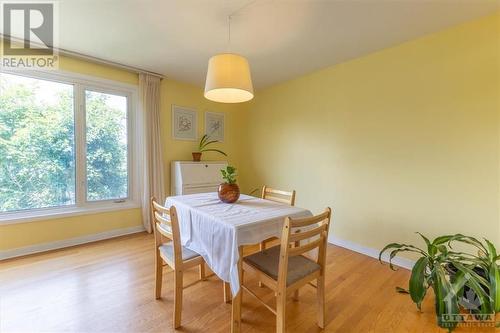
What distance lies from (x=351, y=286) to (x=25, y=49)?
14.2ft

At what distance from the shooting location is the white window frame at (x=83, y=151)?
265cm

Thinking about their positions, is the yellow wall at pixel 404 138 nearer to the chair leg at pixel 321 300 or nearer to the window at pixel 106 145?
the chair leg at pixel 321 300

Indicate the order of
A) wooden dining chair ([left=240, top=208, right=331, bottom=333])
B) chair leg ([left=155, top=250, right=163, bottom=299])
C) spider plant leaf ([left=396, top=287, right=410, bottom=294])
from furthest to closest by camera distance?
spider plant leaf ([left=396, top=287, right=410, bottom=294]), chair leg ([left=155, top=250, right=163, bottom=299]), wooden dining chair ([left=240, top=208, right=331, bottom=333])

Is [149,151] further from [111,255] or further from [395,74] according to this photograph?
[395,74]

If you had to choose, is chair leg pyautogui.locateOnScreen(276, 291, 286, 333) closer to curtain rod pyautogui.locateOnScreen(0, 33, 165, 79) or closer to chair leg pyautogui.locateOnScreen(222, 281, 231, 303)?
chair leg pyautogui.locateOnScreen(222, 281, 231, 303)

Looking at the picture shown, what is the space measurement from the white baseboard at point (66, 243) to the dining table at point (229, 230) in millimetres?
1863

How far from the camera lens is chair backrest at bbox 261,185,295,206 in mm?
2203

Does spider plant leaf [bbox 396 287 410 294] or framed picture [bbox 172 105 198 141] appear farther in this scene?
framed picture [bbox 172 105 198 141]

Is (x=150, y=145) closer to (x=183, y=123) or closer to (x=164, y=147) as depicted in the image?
(x=164, y=147)

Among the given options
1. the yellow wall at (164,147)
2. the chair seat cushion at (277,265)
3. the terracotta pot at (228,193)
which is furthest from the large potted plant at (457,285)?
the yellow wall at (164,147)

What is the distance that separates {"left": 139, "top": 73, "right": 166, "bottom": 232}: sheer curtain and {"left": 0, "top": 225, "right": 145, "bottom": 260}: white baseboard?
27 centimetres

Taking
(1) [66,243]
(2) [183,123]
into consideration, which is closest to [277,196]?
(2) [183,123]

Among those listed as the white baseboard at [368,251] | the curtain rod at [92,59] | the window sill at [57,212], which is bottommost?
the white baseboard at [368,251]

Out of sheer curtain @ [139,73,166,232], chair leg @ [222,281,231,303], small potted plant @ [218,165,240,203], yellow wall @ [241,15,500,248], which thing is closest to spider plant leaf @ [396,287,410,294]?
yellow wall @ [241,15,500,248]
